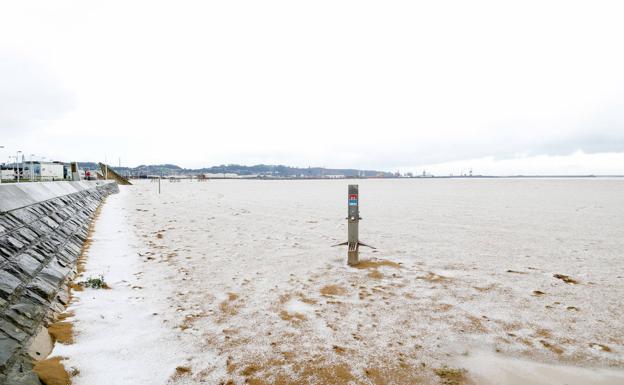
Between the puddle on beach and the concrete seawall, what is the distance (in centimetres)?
471

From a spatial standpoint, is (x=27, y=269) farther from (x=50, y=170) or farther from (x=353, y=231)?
(x=50, y=170)

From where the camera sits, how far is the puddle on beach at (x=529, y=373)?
152 inches

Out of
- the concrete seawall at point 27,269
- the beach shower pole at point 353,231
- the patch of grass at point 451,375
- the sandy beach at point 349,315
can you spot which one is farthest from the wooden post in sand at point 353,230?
the concrete seawall at point 27,269

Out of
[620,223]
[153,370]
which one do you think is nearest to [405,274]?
[153,370]

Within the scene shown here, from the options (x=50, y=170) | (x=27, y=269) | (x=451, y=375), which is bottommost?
(x=451, y=375)

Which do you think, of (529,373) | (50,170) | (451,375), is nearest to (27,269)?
(451,375)

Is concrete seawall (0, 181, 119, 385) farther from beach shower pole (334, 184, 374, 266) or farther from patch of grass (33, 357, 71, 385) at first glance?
beach shower pole (334, 184, 374, 266)

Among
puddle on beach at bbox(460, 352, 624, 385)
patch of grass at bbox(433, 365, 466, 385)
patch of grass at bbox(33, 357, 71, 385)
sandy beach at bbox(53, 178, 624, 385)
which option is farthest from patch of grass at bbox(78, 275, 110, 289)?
puddle on beach at bbox(460, 352, 624, 385)

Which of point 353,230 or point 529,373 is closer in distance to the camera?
point 529,373

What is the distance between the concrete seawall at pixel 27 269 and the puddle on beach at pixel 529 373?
4.71 metres

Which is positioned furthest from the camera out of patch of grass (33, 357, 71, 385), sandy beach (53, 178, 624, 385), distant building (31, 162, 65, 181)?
distant building (31, 162, 65, 181)

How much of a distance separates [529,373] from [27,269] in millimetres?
7231

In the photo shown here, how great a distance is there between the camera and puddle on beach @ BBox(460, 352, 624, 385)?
387cm

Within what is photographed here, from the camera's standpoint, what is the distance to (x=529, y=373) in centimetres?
404
